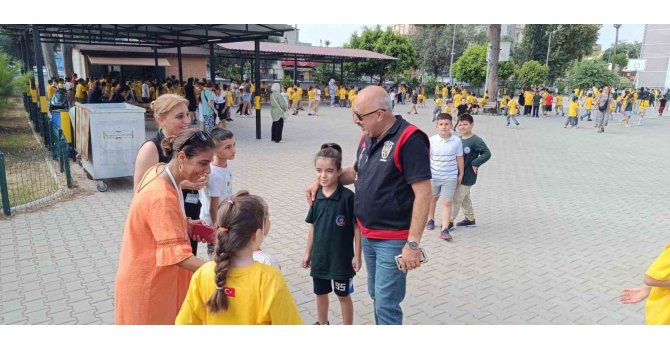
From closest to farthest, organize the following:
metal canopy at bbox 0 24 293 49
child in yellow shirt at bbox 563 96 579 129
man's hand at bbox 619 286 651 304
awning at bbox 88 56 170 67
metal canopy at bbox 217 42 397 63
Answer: man's hand at bbox 619 286 651 304 → metal canopy at bbox 0 24 293 49 → child in yellow shirt at bbox 563 96 579 129 → metal canopy at bbox 217 42 397 63 → awning at bbox 88 56 170 67

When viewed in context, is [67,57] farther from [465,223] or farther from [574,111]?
[465,223]

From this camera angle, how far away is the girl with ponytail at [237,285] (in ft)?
5.80

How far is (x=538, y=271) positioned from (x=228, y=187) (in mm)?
3273

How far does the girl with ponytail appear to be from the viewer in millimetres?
1769

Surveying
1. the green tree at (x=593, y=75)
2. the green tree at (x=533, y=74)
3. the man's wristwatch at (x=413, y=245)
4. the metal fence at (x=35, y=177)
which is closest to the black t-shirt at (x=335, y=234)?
the man's wristwatch at (x=413, y=245)

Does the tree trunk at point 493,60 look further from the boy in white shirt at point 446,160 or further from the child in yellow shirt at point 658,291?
the child in yellow shirt at point 658,291

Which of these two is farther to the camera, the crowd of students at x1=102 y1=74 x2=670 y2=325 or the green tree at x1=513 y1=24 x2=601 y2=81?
the green tree at x1=513 y1=24 x2=601 y2=81

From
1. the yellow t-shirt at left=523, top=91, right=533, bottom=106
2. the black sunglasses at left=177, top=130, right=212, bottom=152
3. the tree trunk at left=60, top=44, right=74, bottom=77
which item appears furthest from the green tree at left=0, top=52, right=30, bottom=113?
the yellow t-shirt at left=523, top=91, right=533, bottom=106

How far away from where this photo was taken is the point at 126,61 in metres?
25.6

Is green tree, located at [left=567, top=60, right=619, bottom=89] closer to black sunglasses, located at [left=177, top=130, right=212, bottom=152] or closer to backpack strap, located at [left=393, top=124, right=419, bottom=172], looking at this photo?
backpack strap, located at [left=393, top=124, right=419, bottom=172]

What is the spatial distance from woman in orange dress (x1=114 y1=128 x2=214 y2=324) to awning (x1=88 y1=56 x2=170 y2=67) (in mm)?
25597

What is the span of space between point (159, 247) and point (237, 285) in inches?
17.4

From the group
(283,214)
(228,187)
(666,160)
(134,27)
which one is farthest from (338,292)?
(666,160)

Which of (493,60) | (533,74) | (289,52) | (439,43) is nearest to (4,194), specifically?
(289,52)
